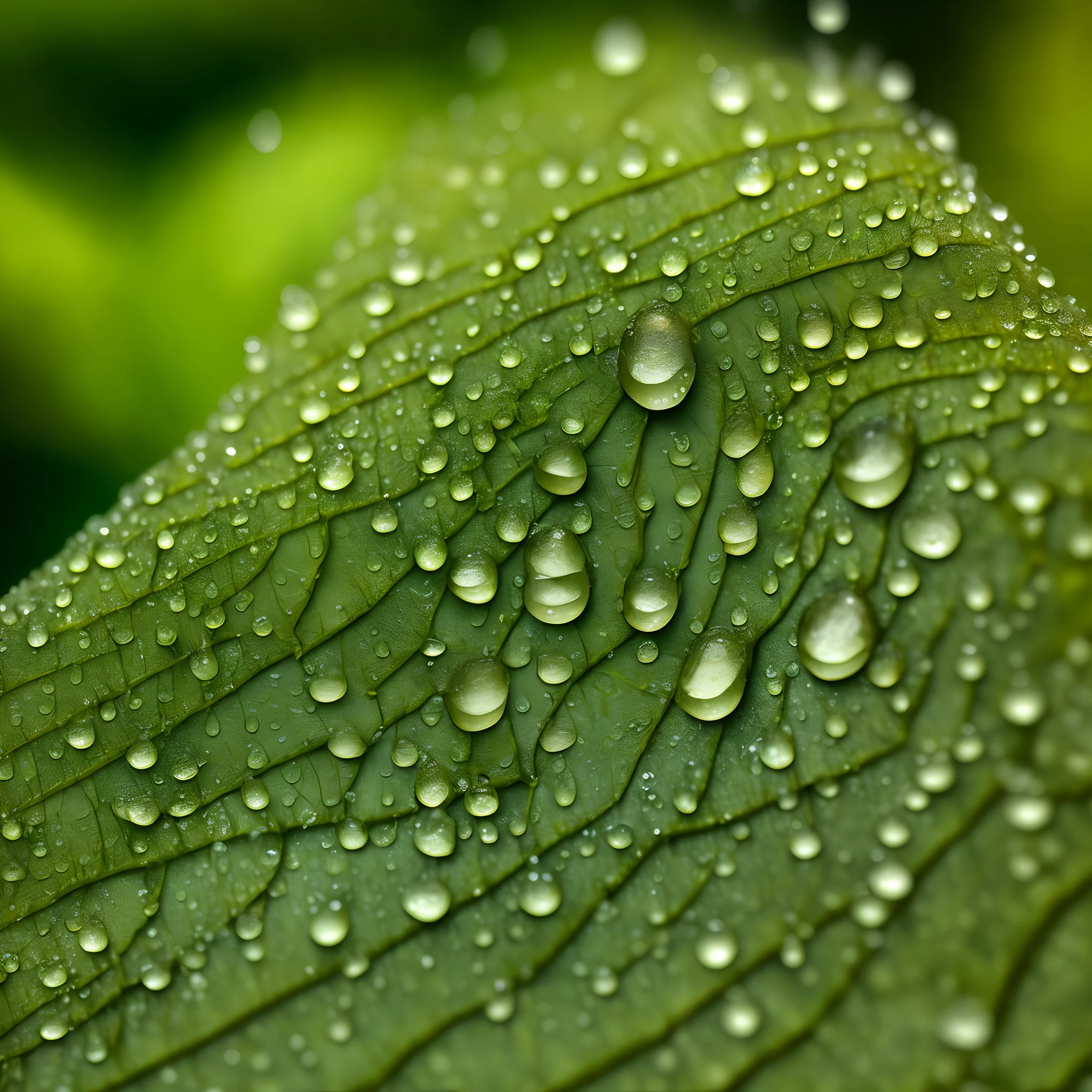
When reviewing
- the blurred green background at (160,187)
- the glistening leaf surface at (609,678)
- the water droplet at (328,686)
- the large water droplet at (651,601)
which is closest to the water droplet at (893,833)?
the glistening leaf surface at (609,678)

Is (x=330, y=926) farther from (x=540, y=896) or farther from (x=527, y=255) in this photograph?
(x=527, y=255)

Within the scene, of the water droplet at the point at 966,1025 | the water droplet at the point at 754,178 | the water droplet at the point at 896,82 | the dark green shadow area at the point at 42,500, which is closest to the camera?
the water droplet at the point at 966,1025

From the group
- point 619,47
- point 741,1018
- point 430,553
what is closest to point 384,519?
point 430,553

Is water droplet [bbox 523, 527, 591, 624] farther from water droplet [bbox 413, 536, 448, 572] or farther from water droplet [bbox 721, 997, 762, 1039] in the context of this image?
water droplet [bbox 721, 997, 762, 1039]

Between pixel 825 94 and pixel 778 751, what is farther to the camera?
pixel 825 94

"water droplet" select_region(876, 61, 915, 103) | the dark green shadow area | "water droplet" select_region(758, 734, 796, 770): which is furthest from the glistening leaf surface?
the dark green shadow area

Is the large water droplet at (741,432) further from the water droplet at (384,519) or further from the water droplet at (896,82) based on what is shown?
the water droplet at (896,82)
